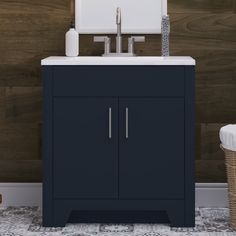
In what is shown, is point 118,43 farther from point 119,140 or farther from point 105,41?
point 119,140

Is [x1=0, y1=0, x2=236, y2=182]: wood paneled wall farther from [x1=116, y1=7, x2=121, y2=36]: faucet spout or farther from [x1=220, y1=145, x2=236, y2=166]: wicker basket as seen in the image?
[x1=220, y1=145, x2=236, y2=166]: wicker basket

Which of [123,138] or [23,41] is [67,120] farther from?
[23,41]

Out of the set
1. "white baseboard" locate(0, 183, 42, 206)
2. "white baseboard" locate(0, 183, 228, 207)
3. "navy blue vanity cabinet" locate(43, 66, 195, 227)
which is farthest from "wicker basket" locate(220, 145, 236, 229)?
"white baseboard" locate(0, 183, 42, 206)

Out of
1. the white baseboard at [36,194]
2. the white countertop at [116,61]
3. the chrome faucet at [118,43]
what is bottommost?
the white baseboard at [36,194]

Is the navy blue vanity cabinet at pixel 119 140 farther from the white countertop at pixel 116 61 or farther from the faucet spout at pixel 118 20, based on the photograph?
the faucet spout at pixel 118 20

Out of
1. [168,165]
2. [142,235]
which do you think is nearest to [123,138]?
[168,165]

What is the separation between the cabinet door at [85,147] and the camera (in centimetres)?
330

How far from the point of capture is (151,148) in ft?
10.9

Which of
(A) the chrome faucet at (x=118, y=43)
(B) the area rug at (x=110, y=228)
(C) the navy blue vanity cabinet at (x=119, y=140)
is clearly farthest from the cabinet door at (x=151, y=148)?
(A) the chrome faucet at (x=118, y=43)

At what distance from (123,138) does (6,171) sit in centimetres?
82

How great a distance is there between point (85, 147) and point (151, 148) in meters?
0.31

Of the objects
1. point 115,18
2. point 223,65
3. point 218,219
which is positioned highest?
point 115,18

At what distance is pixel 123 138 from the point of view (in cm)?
331

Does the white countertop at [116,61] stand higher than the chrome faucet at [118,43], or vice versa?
the chrome faucet at [118,43]
